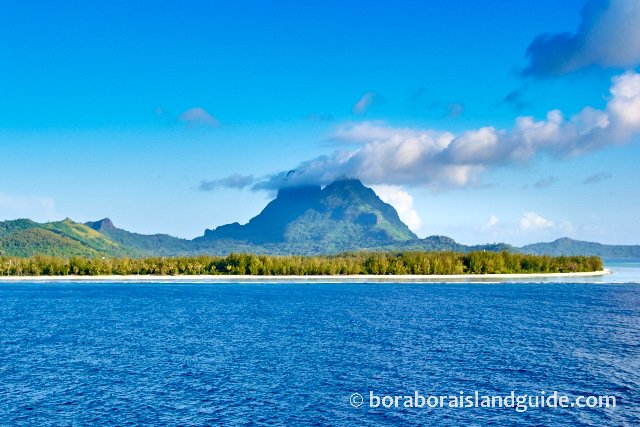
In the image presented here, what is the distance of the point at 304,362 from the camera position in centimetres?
5128

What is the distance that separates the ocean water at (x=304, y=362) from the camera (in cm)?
3672

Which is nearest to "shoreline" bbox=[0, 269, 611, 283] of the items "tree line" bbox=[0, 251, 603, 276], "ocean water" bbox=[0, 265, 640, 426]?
"tree line" bbox=[0, 251, 603, 276]

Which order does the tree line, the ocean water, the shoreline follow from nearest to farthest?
Result: 1. the ocean water
2. the shoreline
3. the tree line

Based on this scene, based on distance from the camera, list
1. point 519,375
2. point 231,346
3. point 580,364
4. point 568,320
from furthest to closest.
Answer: point 568,320, point 231,346, point 580,364, point 519,375

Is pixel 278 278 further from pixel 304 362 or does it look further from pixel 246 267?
pixel 304 362

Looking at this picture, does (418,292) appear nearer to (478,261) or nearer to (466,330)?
(466,330)

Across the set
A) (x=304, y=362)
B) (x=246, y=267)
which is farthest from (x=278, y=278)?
(x=304, y=362)

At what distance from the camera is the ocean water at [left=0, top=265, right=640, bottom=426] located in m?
36.7

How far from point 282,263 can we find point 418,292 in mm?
74401

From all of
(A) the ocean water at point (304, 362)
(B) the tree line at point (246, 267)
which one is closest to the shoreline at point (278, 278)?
(B) the tree line at point (246, 267)

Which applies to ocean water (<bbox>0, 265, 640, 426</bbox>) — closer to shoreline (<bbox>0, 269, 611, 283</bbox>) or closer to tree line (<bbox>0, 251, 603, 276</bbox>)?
shoreline (<bbox>0, 269, 611, 283</bbox>)

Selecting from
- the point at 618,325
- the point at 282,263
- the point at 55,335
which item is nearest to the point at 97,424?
the point at 55,335

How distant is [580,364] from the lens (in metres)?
50.5

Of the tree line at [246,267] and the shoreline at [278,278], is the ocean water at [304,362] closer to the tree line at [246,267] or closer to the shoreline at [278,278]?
the shoreline at [278,278]
